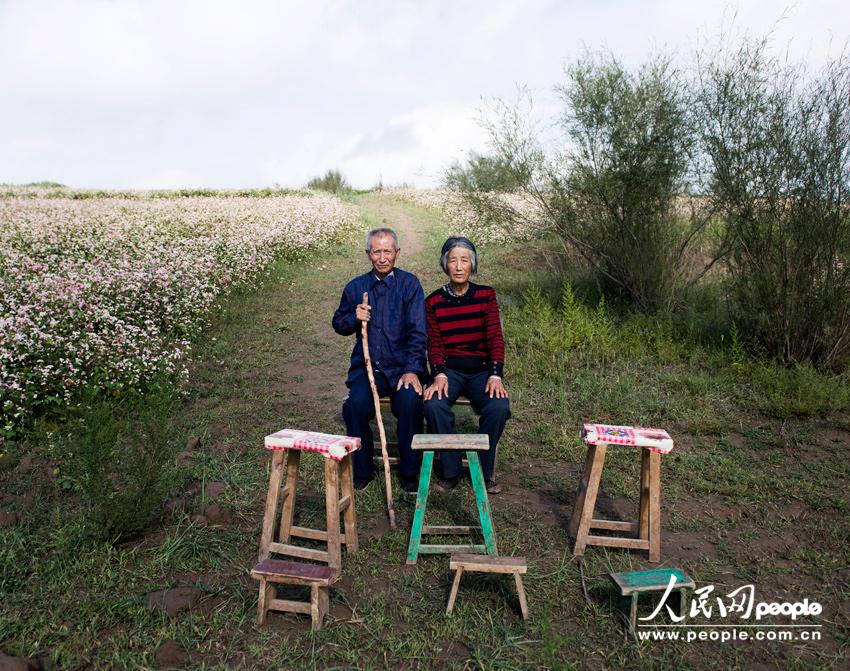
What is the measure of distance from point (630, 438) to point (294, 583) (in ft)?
6.46

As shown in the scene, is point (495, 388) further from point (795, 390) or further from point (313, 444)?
point (795, 390)

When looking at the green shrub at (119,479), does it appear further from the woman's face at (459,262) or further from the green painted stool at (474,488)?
the woman's face at (459,262)

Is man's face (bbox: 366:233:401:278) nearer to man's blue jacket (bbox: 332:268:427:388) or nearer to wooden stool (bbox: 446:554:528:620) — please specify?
man's blue jacket (bbox: 332:268:427:388)

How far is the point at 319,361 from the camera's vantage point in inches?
300

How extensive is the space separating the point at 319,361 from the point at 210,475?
3165 mm

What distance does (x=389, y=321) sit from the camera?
15.4 ft

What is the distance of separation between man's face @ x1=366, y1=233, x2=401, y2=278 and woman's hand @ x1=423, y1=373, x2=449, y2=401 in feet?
2.98

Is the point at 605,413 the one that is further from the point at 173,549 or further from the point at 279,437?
the point at 173,549

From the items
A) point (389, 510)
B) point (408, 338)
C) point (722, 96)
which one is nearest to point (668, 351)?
point (722, 96)

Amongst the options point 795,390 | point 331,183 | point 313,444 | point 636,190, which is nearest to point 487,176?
point 636,190

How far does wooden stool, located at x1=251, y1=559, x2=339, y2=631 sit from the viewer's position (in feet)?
9.80

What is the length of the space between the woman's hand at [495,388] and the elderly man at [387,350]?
1.59 feet

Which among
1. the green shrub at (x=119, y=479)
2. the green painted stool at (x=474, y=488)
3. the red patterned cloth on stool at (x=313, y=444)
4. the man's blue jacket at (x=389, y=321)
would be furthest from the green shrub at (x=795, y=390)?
the green shrub at (x=119, y=479)

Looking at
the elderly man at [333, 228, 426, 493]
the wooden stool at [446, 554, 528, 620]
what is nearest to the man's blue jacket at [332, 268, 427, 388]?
the elderly man at [333, 228, 426, 493]
